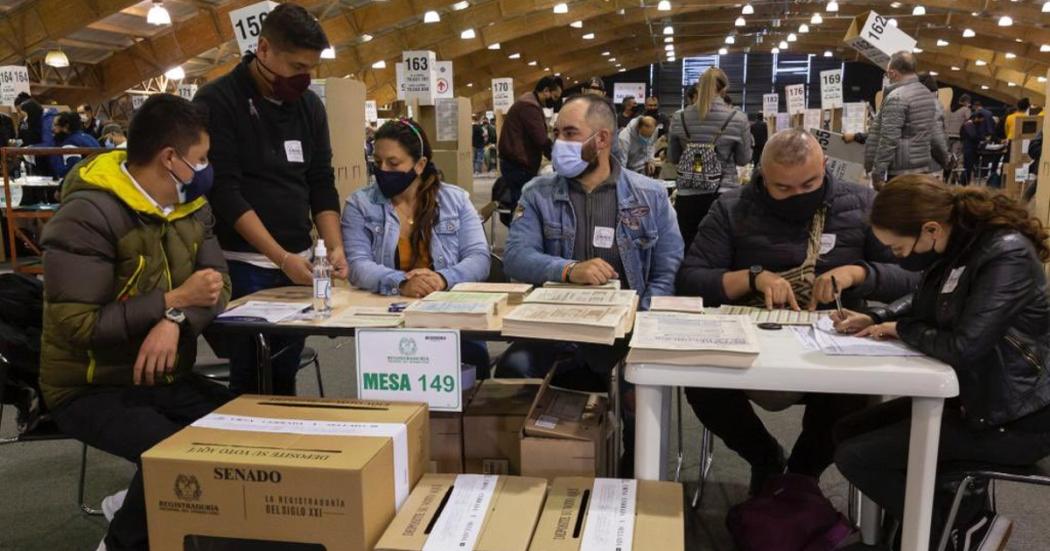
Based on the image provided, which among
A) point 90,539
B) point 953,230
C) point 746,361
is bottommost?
point 90,539

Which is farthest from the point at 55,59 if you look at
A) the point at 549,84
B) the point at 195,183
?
the point at 195,183

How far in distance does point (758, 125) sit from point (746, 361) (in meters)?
8.76

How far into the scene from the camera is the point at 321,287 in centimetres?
191

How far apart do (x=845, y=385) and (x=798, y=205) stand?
2.80 feet

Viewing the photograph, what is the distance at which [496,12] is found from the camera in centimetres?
1553

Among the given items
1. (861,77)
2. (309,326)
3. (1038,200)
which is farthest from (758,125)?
(861,77)

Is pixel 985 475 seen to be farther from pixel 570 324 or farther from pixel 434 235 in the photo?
pixel 434 235

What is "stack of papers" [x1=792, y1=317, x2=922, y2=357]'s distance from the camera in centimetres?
154

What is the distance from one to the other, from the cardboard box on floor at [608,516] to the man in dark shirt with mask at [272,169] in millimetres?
1064

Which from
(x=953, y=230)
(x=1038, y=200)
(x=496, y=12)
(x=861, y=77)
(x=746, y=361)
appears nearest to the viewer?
(x=746, y=361)

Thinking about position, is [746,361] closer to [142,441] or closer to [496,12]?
[142,441]

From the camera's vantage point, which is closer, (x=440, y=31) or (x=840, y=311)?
(x=840, y=311)

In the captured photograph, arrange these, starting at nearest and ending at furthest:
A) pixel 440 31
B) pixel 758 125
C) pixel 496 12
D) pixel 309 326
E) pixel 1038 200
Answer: pixel 309 326, pixel 1038 200, pixel 758 125, pixel 496 12, pixel 440 31

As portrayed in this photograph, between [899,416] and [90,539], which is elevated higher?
[899,416]
